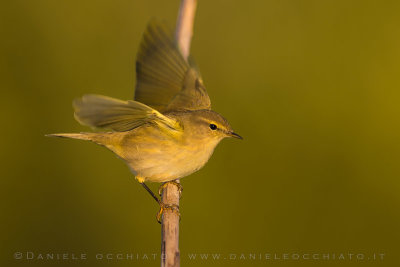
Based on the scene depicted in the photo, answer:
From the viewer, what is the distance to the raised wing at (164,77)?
179cm

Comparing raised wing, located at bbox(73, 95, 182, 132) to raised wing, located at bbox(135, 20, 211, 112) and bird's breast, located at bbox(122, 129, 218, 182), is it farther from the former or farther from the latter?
raised wing, located at bbox(135, 20, 211, 112)

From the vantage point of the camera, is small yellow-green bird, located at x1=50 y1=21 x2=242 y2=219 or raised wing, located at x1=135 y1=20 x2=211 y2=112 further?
raised wing, located at x1=135 y1=20 x2=211 y2=112

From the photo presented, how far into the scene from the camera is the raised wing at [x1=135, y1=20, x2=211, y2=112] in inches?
70.3

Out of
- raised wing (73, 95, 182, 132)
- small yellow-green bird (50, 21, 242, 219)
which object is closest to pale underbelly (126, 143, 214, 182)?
small yellow-green bird (50, 21, 242, 219)

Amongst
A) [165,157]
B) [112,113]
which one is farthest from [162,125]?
[112,113]

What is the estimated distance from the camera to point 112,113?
1.46m

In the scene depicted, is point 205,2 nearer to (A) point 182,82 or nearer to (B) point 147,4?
(B) point 147,4

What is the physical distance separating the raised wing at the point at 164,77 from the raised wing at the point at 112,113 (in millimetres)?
279

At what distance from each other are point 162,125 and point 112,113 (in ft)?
0.88

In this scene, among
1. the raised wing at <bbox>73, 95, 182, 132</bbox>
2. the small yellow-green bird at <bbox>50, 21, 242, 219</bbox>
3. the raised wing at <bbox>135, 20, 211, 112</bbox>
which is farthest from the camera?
the raised wing at <bbox>135, 20, 211, 112</bbox>

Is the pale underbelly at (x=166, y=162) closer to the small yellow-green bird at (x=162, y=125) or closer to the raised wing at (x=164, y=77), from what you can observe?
the small yellow-green bird at (x=162, y=125)

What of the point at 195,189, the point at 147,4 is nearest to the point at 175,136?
the point at 195,189

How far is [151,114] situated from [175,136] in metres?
0.19

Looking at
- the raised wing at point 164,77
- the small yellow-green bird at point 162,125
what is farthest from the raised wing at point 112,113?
the raised wing at point 164,77
